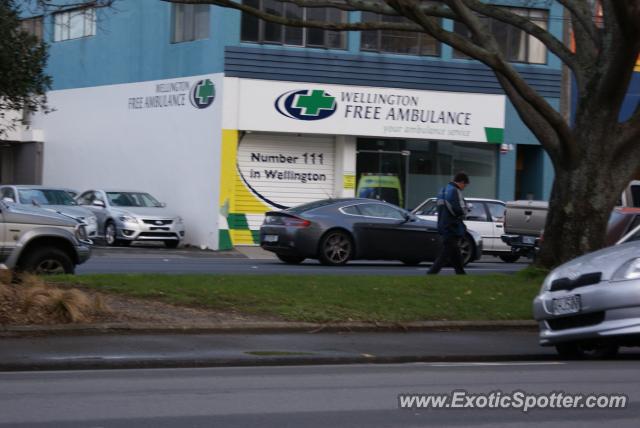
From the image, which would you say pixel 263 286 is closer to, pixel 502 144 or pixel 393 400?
pixel 393 400

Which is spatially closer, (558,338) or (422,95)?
(558,338)

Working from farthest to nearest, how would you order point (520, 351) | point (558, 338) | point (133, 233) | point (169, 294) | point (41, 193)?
point (133, 233), point (41, 193), point (169, 294), point (520, 351), point (558, 338)

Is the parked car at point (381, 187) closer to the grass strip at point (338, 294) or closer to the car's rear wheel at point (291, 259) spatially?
the car's rear wheel at point (291, 259)

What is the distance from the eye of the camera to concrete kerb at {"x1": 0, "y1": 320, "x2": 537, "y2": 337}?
1250 cm

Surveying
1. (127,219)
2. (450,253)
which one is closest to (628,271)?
(450,253)

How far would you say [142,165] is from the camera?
36.4 m

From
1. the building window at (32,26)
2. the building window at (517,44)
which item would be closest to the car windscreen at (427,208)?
the building window at (517,44)

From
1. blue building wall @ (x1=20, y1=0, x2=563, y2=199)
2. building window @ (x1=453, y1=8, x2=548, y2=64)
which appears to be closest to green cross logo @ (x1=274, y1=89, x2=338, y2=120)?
blue building wall @ (x1=20, y1=0, x2=563, y2=199)

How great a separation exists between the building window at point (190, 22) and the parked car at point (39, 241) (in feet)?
58.6

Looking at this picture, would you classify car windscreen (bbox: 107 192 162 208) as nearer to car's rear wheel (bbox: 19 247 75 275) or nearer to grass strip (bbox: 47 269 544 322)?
car's rear wheel (bbox: 19 247 75 275)

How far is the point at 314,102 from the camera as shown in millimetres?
33562

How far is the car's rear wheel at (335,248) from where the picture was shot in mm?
23672

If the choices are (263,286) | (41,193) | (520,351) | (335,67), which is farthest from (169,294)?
(335,67)

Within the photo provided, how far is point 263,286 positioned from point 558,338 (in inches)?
210
